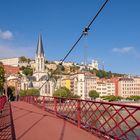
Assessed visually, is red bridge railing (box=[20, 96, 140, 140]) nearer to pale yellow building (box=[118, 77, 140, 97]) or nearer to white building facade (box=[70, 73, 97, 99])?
white building facade (box=[70, 73, 97, 99])

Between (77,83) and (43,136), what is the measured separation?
341 ft

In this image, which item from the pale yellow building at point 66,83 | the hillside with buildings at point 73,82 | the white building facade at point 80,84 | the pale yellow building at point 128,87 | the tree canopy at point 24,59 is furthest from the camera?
the tree canopy at point 24,59

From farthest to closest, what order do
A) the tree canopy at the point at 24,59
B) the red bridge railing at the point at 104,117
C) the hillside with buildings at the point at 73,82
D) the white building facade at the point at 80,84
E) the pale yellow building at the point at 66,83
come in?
the tree canopy at the point at 24,59 < the pale yellow building at the point at 66,83 < the white building facade at the point at 80,84 < the hillside with buildings at the point at 73,82 < the red bridge railing at the point at 104,117

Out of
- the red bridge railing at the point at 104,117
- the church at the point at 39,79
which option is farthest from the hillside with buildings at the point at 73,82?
the red bridge railing at the point at 104,117

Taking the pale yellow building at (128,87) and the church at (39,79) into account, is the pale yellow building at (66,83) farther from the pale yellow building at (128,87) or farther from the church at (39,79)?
the pale yellow building at (128,87)

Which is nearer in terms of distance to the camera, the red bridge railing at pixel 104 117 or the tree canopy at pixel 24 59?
the red bridge railing at pixel 104 117

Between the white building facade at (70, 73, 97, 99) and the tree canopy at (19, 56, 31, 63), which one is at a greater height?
the tree canopy at (19, 56, 31, 63)

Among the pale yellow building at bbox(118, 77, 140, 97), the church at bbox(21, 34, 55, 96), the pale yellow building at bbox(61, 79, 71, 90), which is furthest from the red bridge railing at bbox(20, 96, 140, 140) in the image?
the pale yellow building at bbox(118, 77, 140, 97)

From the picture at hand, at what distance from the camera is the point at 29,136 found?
6.44 meters

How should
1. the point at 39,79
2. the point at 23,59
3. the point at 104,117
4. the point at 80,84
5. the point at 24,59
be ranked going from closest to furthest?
the point at 104,117
the point at 80,84
the point at 39,79
the point at 23,59
the point at 24,59

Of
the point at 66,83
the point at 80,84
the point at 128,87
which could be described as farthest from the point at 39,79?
the point at 128,87

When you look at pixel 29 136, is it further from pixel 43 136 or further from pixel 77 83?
pixel 77 83

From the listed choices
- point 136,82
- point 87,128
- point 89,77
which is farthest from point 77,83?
point 87,128

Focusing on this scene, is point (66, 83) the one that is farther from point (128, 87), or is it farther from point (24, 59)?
point (24, 59)
